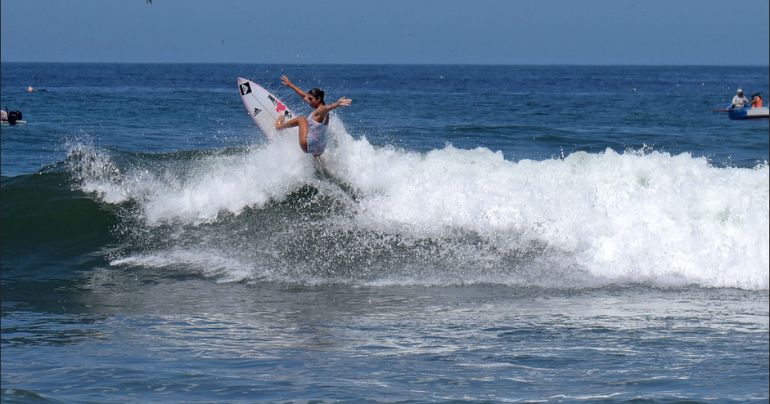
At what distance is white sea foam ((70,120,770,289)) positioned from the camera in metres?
11.1

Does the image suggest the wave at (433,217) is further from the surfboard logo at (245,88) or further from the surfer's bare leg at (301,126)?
the surfboard logo at (245,88)

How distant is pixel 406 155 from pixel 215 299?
5.71 metres

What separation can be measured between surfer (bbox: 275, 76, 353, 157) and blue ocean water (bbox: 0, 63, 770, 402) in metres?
0.56

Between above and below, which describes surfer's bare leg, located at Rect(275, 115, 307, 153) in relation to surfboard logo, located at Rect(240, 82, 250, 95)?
below

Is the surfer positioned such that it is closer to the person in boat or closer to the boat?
the boat

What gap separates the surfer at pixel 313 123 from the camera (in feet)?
43.1

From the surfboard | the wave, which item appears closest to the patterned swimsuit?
the wave

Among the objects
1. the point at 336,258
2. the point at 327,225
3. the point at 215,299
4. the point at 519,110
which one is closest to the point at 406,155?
the point at 327,225

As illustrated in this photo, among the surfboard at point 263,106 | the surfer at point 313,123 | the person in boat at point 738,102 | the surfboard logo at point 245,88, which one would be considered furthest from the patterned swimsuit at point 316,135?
the person in boat at point 738,102

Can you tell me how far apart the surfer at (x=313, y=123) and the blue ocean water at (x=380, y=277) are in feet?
1.85

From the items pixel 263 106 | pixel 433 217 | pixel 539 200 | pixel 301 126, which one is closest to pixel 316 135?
pixel 301 126

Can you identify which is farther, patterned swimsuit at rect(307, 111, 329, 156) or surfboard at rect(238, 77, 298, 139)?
surfboard at rect(238, 77, 298, 139)

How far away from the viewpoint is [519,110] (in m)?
38.6

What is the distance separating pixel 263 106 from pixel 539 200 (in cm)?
533
